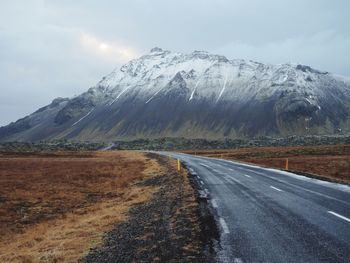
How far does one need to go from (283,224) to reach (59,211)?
49.3 ft

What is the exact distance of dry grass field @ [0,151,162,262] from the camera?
44.3ft

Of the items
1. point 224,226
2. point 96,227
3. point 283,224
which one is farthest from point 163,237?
point 96,227

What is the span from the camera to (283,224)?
13164 mm

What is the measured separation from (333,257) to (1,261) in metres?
9.73

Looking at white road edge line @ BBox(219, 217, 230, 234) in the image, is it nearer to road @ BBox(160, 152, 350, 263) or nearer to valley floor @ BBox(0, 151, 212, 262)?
road @ BBox(160, 152, 350, 263)

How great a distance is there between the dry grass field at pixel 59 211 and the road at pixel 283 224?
4.39m

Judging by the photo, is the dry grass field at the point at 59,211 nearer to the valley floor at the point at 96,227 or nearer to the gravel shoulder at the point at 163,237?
the valley floor at the point at 96,227

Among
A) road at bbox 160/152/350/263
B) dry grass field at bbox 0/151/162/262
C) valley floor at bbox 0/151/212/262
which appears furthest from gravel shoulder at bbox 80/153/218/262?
dry grass field at bbox 0/151/162/262

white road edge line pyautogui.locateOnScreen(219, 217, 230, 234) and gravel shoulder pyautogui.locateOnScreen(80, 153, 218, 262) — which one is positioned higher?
white road edge line pyautogui.locateOnScreen(219, 217, 230, 234)

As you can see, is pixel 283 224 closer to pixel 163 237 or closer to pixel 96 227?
pixel 163 237

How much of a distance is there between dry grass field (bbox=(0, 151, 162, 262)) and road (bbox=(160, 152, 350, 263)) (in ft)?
14.4

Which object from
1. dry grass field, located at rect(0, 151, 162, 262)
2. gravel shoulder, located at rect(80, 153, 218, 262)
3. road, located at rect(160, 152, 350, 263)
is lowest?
dry grass field, located at rect(0, 151, 162, 262)

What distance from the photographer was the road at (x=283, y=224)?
32.4ft

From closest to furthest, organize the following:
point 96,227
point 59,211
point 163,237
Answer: point 163,237, point 96,227, point 59,211
